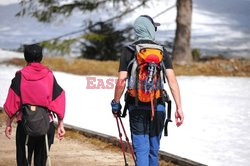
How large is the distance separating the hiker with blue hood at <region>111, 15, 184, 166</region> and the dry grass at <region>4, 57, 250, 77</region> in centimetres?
1228

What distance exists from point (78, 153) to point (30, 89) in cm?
316

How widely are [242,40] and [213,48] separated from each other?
2565 mm

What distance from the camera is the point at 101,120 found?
36.0 ft

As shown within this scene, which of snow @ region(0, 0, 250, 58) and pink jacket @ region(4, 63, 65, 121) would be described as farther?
snow @ region(0, 0, 250, 58)

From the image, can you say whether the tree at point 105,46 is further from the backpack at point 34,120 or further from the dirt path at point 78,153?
the backpack at point 34,120

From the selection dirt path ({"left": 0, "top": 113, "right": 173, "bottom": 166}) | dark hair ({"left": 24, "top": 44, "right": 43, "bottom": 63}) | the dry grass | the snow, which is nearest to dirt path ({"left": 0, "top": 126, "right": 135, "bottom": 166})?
dirt path ({"left": 0, "top": 113, "right": 173, "bottom": 166})

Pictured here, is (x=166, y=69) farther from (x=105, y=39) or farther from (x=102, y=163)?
(x=105, y=39)

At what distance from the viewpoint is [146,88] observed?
5855mm

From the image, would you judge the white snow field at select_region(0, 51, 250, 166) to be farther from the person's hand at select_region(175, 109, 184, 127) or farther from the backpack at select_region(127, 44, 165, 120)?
the backpack at select_region(127, 44, 165, 120)

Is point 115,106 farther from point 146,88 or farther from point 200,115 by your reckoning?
point 200,115

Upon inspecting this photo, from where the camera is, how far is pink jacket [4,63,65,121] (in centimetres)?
561

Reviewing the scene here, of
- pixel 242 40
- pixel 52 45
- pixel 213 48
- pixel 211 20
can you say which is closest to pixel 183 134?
pixel 52 45

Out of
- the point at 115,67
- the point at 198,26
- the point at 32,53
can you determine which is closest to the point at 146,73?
the point at 32,53

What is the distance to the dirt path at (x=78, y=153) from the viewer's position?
806 centimetres
